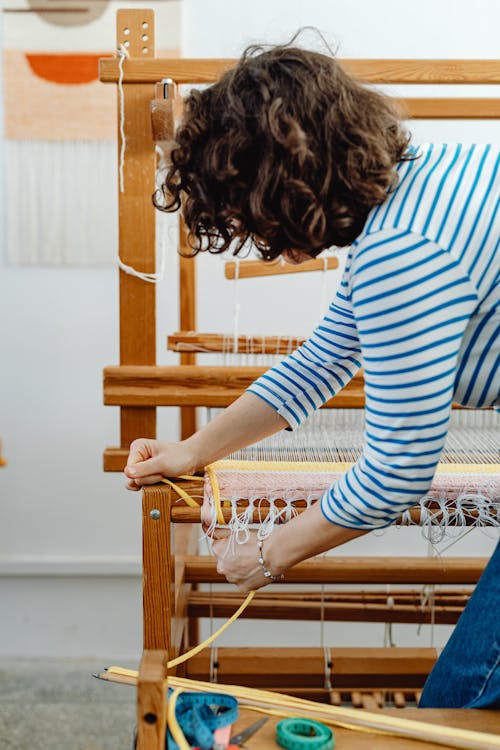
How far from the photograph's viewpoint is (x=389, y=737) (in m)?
0.85

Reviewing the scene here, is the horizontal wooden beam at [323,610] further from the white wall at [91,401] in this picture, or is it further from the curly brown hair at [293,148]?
the curly brown hair at [293,148]

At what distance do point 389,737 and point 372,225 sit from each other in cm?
52

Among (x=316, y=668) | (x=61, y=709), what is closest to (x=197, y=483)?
(x=316, y=668)

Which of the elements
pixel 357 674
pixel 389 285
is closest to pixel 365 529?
pixel 389 285

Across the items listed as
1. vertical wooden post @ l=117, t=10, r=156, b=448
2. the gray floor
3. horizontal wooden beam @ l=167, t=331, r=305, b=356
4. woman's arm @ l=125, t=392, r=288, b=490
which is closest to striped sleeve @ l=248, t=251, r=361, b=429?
woman's arm @ l=125, t=392, r=288, b=490

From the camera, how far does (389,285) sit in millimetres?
793

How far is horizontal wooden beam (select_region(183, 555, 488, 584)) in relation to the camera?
169 cm

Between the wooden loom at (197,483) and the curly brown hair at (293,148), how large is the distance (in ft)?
1.54

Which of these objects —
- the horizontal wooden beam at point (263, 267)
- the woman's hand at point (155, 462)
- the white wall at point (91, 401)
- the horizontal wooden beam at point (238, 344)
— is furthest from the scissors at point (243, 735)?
the white wall at point (91, 401)

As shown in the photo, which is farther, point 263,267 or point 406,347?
point 263,267

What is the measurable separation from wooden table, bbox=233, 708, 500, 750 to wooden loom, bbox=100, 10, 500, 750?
1.14 ft

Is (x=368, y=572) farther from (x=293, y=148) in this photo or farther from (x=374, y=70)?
(x=293, y=148)

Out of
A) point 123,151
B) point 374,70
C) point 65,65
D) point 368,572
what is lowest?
point 368,572

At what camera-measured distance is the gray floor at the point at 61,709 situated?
209 centimetres
